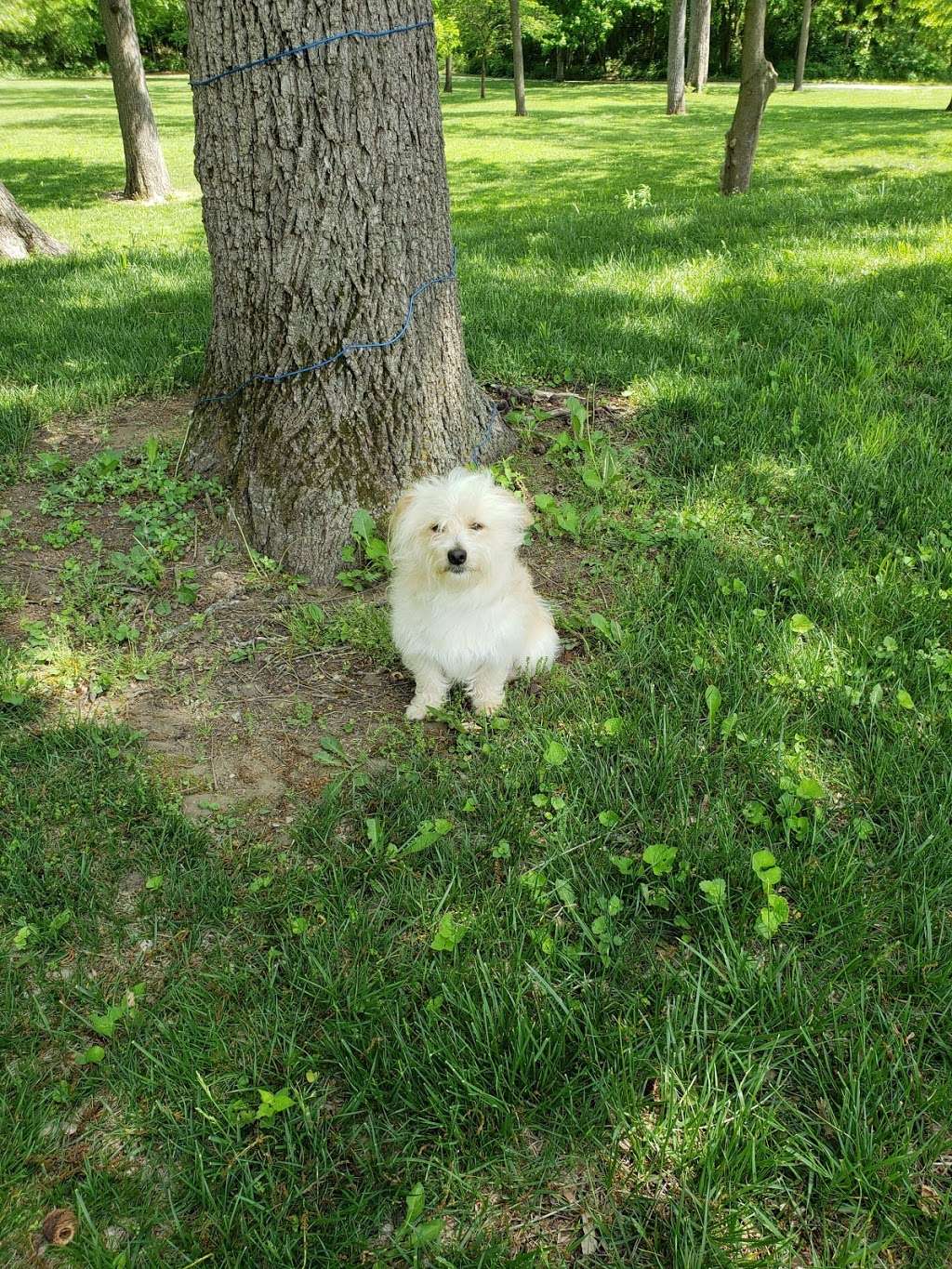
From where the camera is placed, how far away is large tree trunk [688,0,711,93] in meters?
26.2

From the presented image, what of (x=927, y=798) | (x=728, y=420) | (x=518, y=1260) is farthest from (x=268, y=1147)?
(x=728, y=420)

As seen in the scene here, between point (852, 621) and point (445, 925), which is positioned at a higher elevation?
point (852, 621)

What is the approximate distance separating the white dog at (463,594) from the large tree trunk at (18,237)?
288 inches

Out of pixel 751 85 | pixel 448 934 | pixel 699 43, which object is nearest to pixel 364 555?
pixel 448 934

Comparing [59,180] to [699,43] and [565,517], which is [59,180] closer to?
[565,517]

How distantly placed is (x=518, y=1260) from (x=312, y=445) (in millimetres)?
3115

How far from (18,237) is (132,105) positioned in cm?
406

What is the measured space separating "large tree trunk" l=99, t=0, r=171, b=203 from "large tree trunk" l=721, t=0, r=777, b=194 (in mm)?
7366

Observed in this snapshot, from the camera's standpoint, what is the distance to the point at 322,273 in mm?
3395

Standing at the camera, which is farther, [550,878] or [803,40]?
[803,40]

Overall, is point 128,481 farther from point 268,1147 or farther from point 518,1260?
point 518,1260

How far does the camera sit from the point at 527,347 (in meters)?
5.30

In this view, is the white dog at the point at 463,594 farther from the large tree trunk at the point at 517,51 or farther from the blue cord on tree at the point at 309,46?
the large tree trunk at the point at 517,51

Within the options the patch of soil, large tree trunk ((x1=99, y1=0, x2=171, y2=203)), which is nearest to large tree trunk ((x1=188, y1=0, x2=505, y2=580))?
the patch of soil
